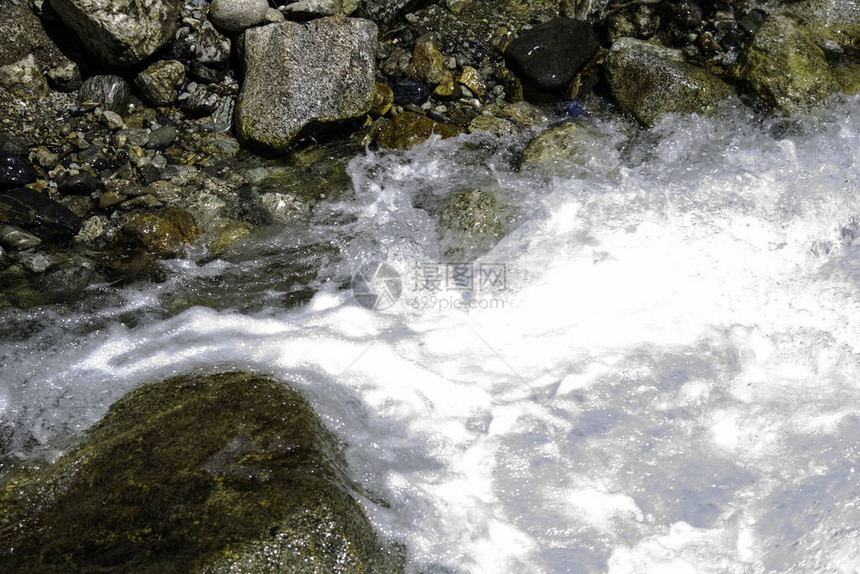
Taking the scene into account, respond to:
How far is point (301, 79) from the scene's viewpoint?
5090mm

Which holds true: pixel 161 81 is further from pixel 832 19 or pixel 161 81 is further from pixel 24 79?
pixel 832 19

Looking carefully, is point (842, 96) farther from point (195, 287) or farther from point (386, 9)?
point (195, 287)

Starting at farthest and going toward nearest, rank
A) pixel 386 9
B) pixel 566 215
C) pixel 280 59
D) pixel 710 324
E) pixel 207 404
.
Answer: pixel 386 9 → pixel 280 59 → pixel 566 215 → pixel 710 324 → pixel 207 404

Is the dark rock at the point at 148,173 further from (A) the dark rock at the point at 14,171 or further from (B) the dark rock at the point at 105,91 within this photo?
(A) the dark rock at the point at 14,171

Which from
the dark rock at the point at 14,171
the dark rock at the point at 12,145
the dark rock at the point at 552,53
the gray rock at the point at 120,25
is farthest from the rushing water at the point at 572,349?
the gray rock at the point at 120,25

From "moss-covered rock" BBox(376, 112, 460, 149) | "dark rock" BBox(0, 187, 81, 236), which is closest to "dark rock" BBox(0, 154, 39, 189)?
"dark rock" BBox(0, 187, 81, 236)

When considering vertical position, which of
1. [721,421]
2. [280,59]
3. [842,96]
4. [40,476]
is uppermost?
[280,59]

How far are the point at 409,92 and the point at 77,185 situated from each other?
2916mm

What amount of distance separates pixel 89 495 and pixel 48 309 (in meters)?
1.78

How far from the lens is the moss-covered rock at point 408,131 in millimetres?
5379

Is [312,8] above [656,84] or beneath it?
above

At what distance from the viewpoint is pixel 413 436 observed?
3.41 metres

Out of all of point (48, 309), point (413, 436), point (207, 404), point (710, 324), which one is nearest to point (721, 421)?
point (710, 324)

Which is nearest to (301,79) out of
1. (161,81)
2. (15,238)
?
(161,81)
